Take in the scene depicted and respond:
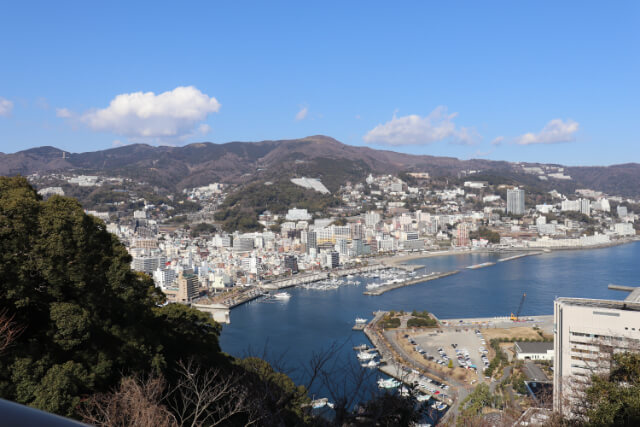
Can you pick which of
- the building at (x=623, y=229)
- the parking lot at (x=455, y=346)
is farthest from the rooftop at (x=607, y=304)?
the building at (x=623, y=229)

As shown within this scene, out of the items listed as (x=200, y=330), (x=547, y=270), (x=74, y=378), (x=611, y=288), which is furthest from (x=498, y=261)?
(x=74, y=378)

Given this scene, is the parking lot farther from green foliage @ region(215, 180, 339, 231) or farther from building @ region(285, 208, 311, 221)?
building @ region(285, 208, 311, 221)

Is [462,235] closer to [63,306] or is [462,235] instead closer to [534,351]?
[534,351]

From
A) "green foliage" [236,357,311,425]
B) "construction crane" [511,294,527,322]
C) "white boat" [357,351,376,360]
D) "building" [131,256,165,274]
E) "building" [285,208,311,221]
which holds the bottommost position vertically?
"construction crane" [511,294,527,322]

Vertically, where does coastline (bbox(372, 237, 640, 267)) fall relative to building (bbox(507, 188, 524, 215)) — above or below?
below

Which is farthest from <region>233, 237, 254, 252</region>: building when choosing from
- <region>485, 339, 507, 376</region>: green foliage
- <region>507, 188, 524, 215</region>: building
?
<region>507, 188, 524, 215</region>: building

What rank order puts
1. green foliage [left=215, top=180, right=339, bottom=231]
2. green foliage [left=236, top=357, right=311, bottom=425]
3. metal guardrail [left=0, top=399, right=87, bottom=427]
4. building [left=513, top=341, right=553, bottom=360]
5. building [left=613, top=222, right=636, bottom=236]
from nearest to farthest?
metal guardrail [left=0, top=399, right=87, bottom=427] → green foliage [left=236, top=357, right=311, bottom=425] → building [left=513, top=341, right=553, bottom=360] → building [left=613, top=222, right=636, bottom=236] → green foliage [left=215, top=180, right=339, bottom=231]

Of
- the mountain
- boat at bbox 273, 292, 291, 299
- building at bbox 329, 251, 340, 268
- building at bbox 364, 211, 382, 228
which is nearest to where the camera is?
boat at bbox 273, 292, 291, 299
